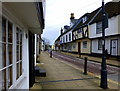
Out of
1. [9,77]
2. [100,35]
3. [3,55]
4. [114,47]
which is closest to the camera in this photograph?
[3,55]

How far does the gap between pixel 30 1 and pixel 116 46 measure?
14.6m

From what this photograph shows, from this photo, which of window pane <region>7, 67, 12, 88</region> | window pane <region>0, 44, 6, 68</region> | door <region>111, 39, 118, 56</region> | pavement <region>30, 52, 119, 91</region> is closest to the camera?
window pane <region>0, 44, 6, 68</region>

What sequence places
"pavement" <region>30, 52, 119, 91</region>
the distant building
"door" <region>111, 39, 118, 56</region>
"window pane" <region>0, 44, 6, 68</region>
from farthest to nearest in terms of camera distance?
"door" <region>111, 39, 118, 56</region>
the distant building
"pavement" <region>30, 52, 119, 91</region>
"window pane" <region>0, 44, 6, 68</region>

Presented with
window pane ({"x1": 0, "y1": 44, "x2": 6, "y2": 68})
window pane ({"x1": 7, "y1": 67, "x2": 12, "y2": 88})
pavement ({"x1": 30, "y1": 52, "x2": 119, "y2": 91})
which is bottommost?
pavement ({"x1": 30, "y1": 52, "x2": 119, "y2": 91})

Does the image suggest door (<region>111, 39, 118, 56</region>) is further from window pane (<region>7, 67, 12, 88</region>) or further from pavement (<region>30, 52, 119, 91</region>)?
window pane (<region>7, 67, 12, 88</region>)

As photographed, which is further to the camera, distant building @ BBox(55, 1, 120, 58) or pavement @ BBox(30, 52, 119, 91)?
distant building @ BBox(55, 1, 120, 58)

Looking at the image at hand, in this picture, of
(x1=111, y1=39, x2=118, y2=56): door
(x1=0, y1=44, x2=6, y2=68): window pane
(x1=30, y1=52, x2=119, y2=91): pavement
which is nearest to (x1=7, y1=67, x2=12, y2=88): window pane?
Answer: (x1=0, y1=44, x2=6, y2=68): window pane

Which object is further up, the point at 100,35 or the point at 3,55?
the point at 100,35

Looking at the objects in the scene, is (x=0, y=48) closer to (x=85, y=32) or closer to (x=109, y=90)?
(x=109, y=90)

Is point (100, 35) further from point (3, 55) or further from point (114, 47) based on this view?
point (3, 55)

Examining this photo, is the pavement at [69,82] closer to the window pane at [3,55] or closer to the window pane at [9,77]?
the window pane at [9,77]

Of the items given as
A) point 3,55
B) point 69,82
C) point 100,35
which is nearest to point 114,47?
point 100,35

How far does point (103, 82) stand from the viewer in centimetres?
498

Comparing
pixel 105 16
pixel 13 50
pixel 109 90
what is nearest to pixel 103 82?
pixel 109 90
